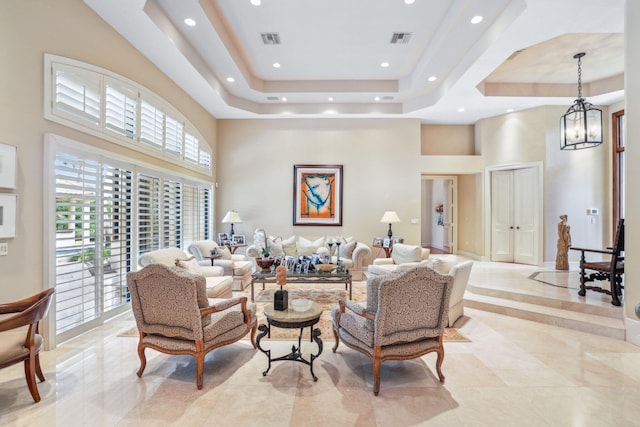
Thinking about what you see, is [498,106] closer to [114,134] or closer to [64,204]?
[114,134]

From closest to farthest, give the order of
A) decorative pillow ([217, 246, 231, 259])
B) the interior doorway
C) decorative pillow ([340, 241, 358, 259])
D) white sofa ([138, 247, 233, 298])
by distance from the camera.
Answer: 1. white sofa ([138, 247, 233, 298])
2. decorative pillow ([217, 246, 231, 259])
3. decorative pillow ([340, 241, 358, 259])
4. the interior doorway

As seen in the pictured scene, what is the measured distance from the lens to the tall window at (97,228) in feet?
10.8

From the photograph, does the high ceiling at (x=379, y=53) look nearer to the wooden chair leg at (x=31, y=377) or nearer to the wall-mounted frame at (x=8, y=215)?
the wall-mounted frame at (x=8, y=215)

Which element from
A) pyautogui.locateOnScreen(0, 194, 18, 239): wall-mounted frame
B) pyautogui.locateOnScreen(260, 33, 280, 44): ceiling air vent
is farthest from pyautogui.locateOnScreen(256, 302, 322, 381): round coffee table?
pyautogui.locateOnScreen(260, 33, 280, 44): ceiling air vent

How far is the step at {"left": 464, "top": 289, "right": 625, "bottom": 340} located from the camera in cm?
362

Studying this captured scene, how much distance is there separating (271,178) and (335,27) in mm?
3863

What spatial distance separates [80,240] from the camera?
138 inches

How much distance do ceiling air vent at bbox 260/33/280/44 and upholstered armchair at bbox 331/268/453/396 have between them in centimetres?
428

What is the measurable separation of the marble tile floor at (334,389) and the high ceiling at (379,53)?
3.95 m

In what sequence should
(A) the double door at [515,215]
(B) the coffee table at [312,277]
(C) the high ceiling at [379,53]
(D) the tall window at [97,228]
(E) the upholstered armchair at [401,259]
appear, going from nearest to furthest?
(D) the tall window at [97,228]
(C) the high ceiling at [379,53]
(B) the coffee table at [312,277]
(E) the upholstered armchair at [401,259]
(A) the double door at [515,215]

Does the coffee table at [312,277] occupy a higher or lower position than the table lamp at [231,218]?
lower

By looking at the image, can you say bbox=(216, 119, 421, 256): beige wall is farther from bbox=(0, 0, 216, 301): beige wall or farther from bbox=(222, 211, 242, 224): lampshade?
bbox=(0, 0, 216, 301): beige wall

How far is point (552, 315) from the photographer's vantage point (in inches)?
157

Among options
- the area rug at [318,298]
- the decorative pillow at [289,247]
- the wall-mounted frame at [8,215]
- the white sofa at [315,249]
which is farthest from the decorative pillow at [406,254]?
the wall-mounted frame at [8,215]
